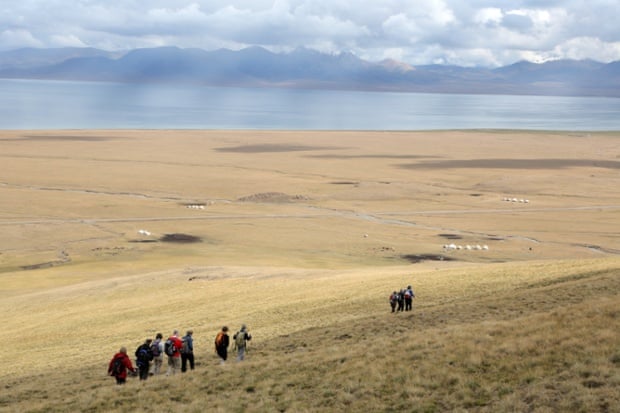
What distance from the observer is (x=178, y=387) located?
1972 centimetres

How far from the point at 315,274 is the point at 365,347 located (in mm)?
21409

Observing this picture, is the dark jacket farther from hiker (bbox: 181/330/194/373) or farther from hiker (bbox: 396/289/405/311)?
hiker (bbox: 396/289/405/311)

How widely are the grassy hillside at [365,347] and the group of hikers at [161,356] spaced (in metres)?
0.49

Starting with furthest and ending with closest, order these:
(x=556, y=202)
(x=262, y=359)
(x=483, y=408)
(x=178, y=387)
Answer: (x=556, y=202), (x=262, y=359), (x=178, y=387), (x=483, y=408)

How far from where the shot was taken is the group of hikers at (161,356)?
67.9ft

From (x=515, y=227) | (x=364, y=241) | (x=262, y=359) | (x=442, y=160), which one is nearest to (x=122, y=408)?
(x=262, y=359)

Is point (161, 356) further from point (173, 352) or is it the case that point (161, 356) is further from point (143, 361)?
point (143, 361)

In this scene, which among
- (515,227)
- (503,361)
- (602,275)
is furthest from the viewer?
(515,227)

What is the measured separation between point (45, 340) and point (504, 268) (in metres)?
20.1

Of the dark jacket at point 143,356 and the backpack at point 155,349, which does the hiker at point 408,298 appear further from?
the dark jacket at point 143,356

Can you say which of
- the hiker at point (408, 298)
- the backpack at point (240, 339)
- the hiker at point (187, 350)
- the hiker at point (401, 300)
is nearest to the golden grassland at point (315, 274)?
the hiker at point (401, 300)

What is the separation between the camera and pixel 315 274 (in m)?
43.1

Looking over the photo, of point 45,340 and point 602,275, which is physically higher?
point 602,275

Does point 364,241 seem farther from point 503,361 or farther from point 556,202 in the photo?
point 503,361
